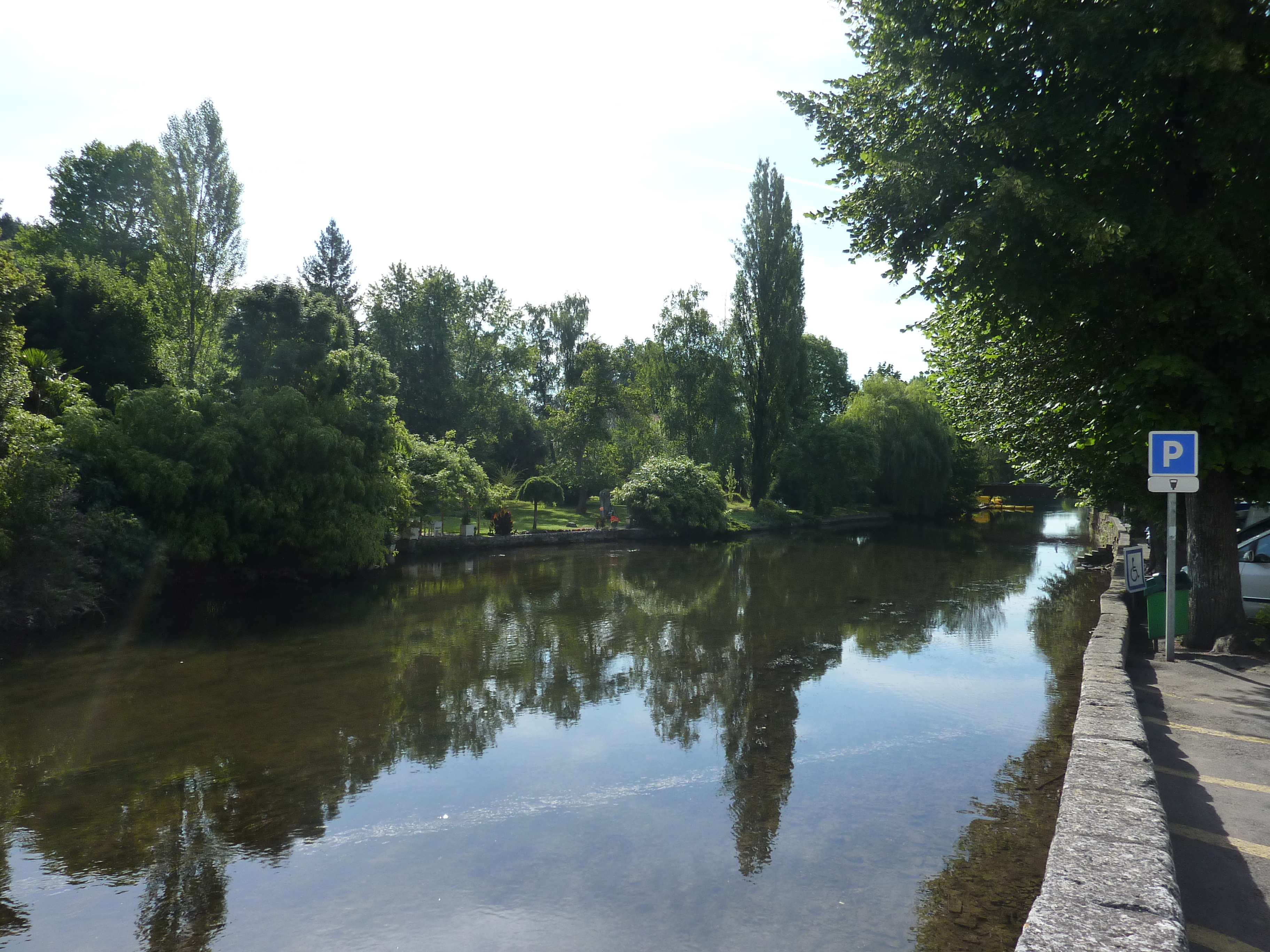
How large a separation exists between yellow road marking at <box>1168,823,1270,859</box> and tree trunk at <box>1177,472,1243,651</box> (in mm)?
6194

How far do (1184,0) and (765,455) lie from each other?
115 ft

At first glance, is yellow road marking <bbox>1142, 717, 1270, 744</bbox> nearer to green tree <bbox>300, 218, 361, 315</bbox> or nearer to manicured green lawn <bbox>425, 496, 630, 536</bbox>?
manicured green lawn <bbox>425, 496, 630, 536</bbox>

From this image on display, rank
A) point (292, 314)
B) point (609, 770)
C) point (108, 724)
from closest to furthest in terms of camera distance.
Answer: point (609, 770) → point (108, 724) → point (292, 314)

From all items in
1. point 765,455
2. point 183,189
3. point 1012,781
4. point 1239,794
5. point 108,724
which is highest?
point 183,189

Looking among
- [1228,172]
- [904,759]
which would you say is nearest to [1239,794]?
[904,759]

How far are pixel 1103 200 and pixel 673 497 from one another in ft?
77.9

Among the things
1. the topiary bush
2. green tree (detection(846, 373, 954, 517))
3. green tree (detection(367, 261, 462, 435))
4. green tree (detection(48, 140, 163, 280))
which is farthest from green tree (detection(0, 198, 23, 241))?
green tree (detection(846, 373, 954, 517))

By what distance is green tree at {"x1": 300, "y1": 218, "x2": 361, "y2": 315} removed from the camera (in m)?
55.1

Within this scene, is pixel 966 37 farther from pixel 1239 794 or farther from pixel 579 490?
pixel 579 490

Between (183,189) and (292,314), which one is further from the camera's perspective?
(183,189)

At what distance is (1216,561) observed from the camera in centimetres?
986

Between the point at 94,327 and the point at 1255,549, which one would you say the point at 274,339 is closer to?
the point at 94,327

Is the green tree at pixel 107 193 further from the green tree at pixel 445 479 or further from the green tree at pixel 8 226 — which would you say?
the green tree at pixel 445 479

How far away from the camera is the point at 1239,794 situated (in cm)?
530
